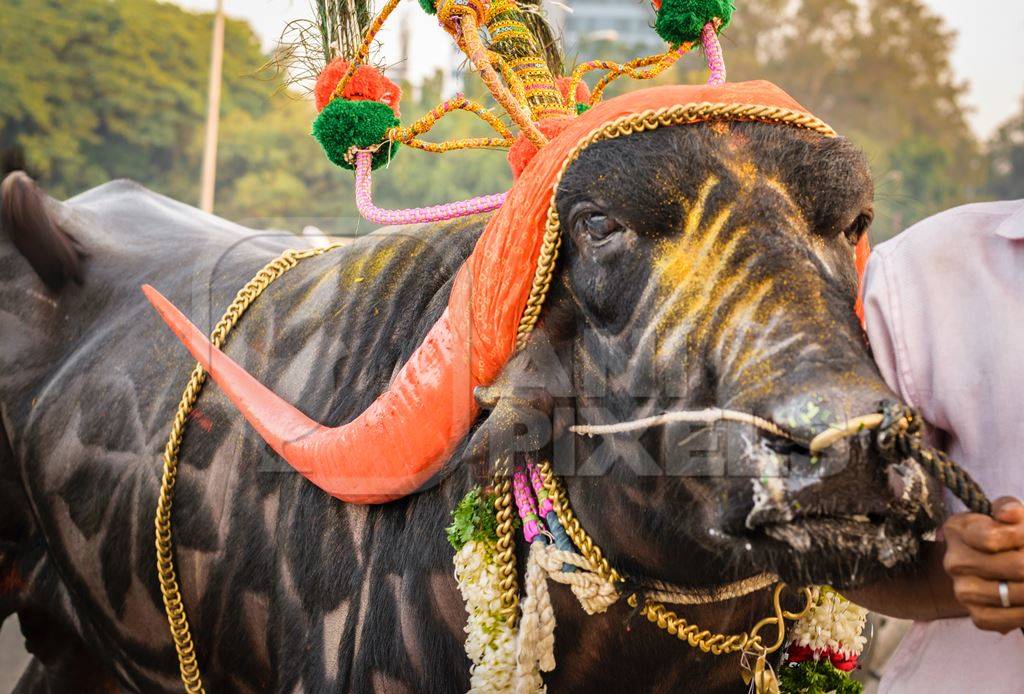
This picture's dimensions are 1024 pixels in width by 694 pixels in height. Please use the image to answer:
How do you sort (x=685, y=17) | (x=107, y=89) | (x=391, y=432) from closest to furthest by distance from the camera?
(x=391, y=432), (x=685, y=17), (x=107, y=89)

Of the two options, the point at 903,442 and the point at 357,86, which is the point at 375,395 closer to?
the point at 357,86

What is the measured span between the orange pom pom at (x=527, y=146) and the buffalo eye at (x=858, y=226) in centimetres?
64

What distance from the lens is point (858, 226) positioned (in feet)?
6.89

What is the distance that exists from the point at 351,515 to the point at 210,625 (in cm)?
72

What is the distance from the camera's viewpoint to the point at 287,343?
10.00 feet

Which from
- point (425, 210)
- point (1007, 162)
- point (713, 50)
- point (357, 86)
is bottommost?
point (1007, 162)

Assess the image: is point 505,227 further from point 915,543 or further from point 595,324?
point 915,543

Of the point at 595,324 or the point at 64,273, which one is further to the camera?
the point at 64,273

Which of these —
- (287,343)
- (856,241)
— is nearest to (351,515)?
(287,343)

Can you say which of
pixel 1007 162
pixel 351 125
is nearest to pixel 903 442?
pixel 351 125

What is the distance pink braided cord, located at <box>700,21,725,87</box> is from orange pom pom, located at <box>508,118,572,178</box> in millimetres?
489

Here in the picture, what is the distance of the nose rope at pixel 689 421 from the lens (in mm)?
1681

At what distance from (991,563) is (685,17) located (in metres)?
1.66

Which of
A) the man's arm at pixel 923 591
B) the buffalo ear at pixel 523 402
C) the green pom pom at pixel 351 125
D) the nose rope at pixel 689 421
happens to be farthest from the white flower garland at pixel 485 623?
the green pom pom at pixel 351 125
